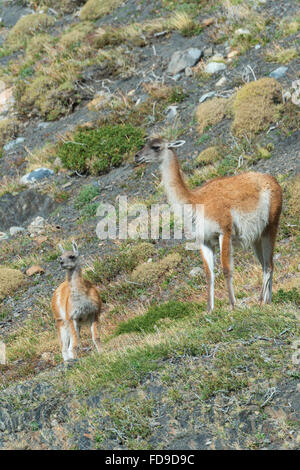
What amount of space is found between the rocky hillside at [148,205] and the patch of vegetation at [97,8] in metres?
0.10

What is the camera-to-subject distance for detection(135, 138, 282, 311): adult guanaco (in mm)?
9789

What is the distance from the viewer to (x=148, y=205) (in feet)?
60.1

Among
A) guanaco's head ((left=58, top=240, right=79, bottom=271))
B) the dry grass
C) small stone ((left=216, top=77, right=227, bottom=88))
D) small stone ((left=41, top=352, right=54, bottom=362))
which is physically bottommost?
small stone ((left=41, top=352, right=54, bottom=362))

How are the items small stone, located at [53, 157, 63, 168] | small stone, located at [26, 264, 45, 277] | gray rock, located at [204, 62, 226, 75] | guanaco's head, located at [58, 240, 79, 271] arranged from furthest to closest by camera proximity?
gray rock, located at [204, 62, 226, 75]
small stone, located at [53, 157, 63, 168]
small stone, located at [26, 264, 45, 277]
guanaco's head, located at [58, 240, 79, 271]

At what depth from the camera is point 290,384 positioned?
6.66 m

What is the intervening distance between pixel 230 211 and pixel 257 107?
10.0 metres

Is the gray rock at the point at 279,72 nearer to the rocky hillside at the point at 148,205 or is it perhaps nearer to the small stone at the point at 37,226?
the rocky hillside at the point at 148,205

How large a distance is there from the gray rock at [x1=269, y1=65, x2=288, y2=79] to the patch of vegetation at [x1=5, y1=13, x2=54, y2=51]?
15.8m

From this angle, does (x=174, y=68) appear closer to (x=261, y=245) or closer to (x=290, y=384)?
(x=261, y=245)

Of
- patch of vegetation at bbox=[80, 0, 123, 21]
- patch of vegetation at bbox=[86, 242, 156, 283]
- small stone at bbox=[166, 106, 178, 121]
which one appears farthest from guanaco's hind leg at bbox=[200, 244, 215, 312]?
patch of vegetation at bbox=[80, 0, 123, 21]

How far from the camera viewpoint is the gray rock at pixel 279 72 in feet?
67.5

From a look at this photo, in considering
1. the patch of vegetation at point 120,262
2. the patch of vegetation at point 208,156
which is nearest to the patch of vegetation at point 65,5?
the patch of vegetation at point 208,156

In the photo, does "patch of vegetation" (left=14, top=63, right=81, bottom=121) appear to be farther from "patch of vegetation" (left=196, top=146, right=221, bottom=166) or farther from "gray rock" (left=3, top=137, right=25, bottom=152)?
"patch of vegetation" (left=196, top=146, right=221, bottom=166)
